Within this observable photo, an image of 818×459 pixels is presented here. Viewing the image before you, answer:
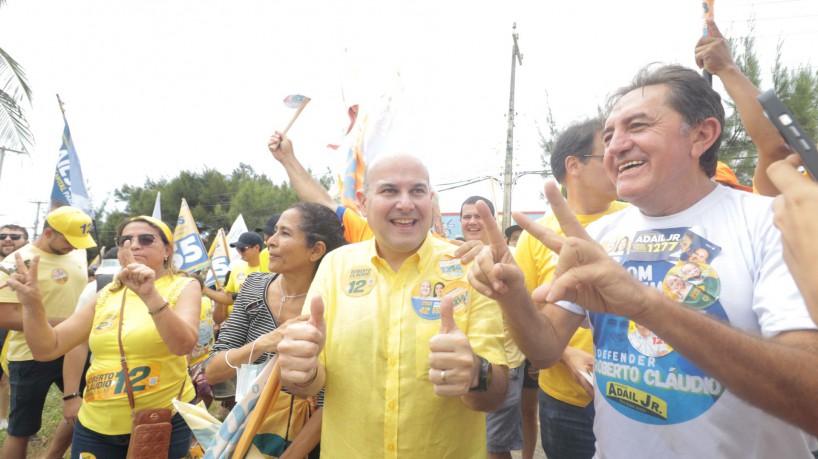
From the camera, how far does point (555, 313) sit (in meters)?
1.82

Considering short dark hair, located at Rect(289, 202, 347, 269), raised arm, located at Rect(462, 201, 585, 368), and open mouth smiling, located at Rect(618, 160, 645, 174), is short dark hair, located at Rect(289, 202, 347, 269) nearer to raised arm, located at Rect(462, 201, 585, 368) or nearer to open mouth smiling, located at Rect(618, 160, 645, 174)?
raised arm, located at Rect(462, 201, 585, 368)

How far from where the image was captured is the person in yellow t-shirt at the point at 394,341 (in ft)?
5.63

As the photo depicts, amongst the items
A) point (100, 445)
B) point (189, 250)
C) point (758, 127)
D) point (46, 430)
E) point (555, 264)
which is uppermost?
point (758, 127)

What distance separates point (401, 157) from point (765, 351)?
149 cm

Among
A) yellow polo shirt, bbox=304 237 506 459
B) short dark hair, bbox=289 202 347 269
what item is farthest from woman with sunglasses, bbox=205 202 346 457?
yellow polo shirt, bbox=304 237 506 459

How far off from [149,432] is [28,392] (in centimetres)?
235

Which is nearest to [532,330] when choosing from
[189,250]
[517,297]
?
[517,297]

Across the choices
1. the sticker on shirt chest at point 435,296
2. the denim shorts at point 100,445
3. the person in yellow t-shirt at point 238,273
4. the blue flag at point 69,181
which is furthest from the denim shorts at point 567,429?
the blue flag at point 69,181

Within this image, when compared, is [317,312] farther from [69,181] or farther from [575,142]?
[69,181]

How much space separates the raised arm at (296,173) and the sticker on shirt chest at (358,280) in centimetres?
137

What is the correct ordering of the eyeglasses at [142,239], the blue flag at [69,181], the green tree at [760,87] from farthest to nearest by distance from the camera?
the green tree at [760,87] < the blue flag at [69,181] < the eyeglasses at [142,239]

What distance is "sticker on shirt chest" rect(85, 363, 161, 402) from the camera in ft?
8.96

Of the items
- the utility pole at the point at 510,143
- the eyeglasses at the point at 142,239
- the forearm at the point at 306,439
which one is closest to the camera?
the forearm at the point at 306,439

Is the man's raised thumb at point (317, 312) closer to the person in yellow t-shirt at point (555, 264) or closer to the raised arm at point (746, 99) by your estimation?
the person in yellow t-shirt at point (555, 264)
